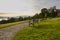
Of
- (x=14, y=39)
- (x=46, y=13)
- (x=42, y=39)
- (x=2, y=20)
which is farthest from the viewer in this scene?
(x=46, y=13)

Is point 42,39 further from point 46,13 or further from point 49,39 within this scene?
point 46,13

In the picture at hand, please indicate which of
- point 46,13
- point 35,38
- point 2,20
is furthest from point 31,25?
point 46,13

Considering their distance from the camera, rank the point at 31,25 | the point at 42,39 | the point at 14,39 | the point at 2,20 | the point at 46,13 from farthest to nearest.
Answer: the point at 46,13 → the point at 2,20 → the point at 31,25 → the point at 42,39 → the point at 14,39

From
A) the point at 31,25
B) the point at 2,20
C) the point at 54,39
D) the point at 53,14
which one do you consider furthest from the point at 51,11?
the point at 54,39

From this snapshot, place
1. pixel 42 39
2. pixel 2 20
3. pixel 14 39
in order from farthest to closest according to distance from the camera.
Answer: pixel 2 20 → pixel 42 39 → pixel 14 39

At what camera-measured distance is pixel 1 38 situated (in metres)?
18.1

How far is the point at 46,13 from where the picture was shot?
73250mm

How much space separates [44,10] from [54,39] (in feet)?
180

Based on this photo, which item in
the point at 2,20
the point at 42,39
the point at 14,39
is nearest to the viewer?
the point at 14,39

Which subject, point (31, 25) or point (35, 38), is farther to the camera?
point (31, 25)

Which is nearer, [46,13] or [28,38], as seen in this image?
[28,38]

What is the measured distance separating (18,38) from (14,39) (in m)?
0.92

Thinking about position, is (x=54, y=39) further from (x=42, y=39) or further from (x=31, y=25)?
(x=31, y=25)

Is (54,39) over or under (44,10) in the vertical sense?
under
